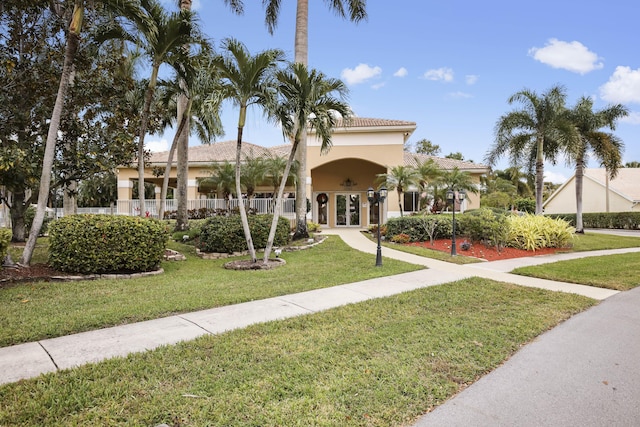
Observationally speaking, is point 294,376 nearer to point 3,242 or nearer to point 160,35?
point 3,242

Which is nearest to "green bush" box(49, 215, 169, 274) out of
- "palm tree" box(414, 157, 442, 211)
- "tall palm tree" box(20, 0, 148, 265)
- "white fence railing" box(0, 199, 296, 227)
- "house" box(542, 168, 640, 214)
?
"tall palm tree" box(20, 0, 148, 265)

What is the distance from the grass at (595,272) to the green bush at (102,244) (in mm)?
9623

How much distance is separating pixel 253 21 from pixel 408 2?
857cm

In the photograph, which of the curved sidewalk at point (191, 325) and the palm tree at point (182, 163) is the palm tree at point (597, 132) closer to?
the curved sidewalk at point (191, 325)

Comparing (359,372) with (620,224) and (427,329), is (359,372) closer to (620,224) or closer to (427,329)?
(427,329)

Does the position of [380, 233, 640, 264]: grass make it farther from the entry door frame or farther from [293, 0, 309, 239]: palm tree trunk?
the entry door frame

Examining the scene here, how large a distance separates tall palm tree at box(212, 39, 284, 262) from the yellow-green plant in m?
10.6

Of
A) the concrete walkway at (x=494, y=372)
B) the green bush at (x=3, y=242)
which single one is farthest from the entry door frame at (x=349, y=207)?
the green bush at (x=3, y=242)

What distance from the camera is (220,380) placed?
340 cm

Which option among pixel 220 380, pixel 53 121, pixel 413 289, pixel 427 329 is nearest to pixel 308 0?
pixel 53 121

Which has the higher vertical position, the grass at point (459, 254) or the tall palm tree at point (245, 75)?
the tall palm tree at point (245, 75)

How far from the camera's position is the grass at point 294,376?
2875 millimetres

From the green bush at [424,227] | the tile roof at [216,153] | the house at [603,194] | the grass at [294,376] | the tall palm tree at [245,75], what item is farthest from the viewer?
the house at [603,194]

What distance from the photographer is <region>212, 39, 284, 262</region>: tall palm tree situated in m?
8.98
